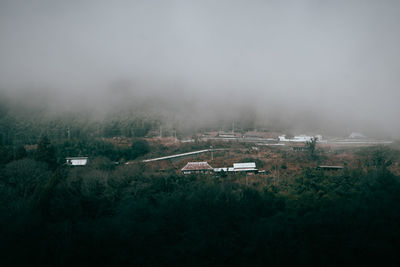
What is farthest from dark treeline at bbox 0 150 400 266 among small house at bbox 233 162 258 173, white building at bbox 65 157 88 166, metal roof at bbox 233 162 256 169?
white building at bbox 65 157 88 166

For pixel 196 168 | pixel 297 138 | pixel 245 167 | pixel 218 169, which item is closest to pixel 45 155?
pixel 196 168

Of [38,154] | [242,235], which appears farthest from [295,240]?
[38,154]

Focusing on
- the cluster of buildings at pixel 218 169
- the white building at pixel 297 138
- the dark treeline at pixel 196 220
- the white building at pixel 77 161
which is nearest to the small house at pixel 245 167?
the cluster of buildings at pixel 218 169

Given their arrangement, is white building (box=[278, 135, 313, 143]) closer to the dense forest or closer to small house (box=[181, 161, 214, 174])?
small house (box=[181, 161, 214, 174])

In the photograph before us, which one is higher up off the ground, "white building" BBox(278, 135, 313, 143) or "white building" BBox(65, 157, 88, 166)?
"white building" BBox(278, 135, 313, 143)

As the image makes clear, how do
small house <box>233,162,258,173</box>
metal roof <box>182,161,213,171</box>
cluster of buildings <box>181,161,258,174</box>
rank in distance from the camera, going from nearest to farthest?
cluster of buildings <box>181,161,258,174</box>, small house <box>233,162,258,173</box>, metal roof <box>182,161,213,171</box>

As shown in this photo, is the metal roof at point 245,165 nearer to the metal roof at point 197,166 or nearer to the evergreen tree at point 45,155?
the metal roof at point 197,166

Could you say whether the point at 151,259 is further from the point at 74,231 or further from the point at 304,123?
the point at 304,123
